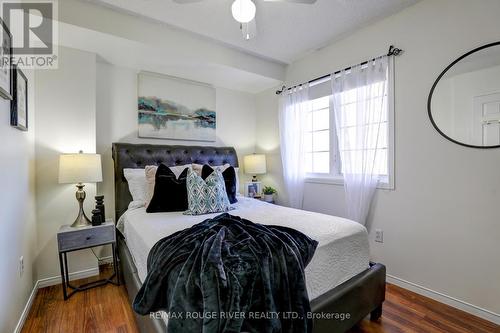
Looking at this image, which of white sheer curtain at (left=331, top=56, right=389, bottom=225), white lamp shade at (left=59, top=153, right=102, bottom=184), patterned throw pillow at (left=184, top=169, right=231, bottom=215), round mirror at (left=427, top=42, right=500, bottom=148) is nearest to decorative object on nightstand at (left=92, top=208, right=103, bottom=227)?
white lamp shade at (left=59, top=153, right=102, bottom=184)

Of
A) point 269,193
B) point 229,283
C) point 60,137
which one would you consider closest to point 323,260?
point 229,283

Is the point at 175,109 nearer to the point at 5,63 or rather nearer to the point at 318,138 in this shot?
the point at 5,63

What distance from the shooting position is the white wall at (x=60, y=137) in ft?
7.32

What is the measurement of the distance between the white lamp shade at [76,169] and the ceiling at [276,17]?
1.42 meters

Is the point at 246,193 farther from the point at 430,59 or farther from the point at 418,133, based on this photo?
the point at 430,59

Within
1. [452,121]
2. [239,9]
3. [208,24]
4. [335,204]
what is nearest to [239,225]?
[239,9]

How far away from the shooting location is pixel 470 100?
185 cm

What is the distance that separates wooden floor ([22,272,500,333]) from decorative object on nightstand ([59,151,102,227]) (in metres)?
0.66

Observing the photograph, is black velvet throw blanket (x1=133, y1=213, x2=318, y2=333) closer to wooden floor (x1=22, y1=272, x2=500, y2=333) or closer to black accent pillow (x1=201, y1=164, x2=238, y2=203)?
wooden floor (x1=22, y1=272, x2=500, y2=333)

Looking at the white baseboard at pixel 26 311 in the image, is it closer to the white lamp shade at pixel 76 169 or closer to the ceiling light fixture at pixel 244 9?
the white lamp shade at pixel 76 169

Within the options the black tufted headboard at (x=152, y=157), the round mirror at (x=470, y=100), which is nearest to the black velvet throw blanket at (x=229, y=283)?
the black tufted headboard at (x=152, y=157)

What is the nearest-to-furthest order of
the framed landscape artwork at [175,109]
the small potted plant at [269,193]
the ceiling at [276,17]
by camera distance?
the ceiling at [276,17] → the framed landscape artwork at [175,109] → the small potted plant at [269,193]

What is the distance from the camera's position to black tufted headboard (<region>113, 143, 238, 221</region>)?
2.54 meters

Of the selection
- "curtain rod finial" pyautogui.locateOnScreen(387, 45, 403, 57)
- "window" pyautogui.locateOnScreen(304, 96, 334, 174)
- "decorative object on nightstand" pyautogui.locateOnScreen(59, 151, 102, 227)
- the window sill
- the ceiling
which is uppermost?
the ceiling
